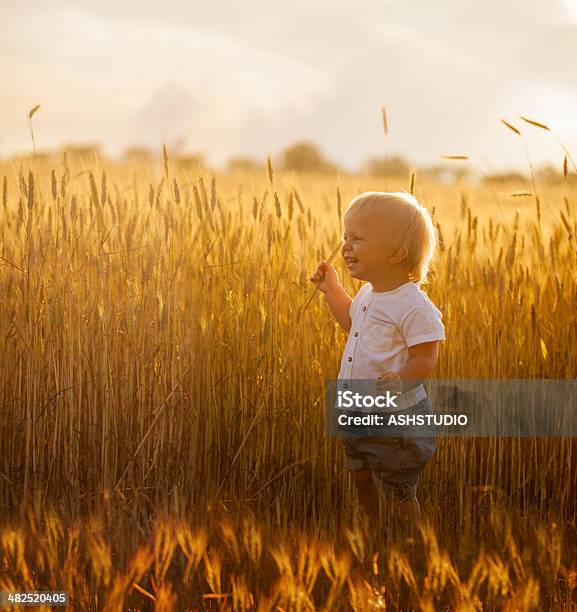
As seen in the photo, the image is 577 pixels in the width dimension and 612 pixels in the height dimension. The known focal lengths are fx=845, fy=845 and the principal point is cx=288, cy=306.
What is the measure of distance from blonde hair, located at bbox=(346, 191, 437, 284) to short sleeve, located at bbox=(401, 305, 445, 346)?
4.7 inches

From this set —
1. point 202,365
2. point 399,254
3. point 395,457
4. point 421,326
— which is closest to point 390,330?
point 421,326

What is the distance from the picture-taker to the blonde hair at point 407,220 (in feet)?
6.57

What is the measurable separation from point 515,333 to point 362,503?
0.74 metres

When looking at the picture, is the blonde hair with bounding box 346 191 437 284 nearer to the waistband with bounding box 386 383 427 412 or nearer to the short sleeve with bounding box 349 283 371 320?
the short sleeve with bounding box 349 283 371 320

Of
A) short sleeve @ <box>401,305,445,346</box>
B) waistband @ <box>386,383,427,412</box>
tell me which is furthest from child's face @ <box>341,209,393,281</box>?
waistband @ <box>386,383,427,412</box>

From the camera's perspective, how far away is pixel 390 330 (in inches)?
79.3

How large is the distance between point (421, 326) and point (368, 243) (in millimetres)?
233

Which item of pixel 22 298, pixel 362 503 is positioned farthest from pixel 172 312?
pixel 362 503

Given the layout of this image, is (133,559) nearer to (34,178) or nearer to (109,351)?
(109,351)

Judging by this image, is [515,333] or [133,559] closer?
[133,559]

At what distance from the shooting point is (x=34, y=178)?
7.65 feet

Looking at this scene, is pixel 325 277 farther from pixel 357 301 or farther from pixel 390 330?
pixel 390 330

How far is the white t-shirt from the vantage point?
1.97m

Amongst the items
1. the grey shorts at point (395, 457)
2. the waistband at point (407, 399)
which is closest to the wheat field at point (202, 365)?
the grey shorts at point (395, 457)
